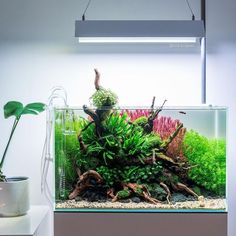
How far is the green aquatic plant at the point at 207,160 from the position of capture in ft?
5.58

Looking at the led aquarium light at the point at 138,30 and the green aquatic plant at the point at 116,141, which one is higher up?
the led aquarium light at the point at 138,30

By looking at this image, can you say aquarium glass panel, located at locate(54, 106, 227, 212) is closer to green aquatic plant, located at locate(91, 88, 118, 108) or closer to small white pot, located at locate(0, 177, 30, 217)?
green aquatic plant, located at locate(91, 88, 118, 108)

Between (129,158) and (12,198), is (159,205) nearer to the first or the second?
(129,158)

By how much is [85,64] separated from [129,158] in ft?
2.49

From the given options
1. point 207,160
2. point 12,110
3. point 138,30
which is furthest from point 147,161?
point 12,110

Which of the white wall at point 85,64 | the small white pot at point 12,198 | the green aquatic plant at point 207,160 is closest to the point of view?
the green aquatic plant at point 207,160

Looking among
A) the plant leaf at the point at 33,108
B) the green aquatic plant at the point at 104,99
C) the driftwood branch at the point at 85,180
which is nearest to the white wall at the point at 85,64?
the plant leaf at the point at 33,108

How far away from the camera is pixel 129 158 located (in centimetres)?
171

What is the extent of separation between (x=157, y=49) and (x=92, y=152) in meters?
0.84

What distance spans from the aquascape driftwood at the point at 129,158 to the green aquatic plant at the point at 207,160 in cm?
4

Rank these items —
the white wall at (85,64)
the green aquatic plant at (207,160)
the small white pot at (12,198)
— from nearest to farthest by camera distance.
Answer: the green aquatic plant at (207,160)
the small white pot at (12,198)
the white wall at (85,64)

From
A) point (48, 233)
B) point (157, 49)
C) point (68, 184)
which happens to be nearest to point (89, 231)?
point (68, 184)

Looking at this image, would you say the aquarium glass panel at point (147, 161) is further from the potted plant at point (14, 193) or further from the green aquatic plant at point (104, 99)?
the potted plant at point (14, 193)

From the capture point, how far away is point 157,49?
2209mm
